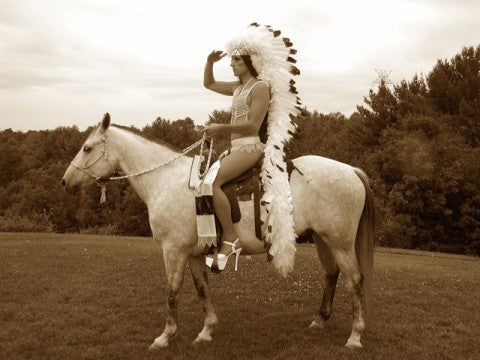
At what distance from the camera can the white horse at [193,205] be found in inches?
276

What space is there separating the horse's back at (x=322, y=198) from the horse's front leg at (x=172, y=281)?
174cm

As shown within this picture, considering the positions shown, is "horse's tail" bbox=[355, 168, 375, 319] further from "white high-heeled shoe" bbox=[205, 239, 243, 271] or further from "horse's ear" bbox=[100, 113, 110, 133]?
"horse's ear" bbox=[100, 113, 110, 133]

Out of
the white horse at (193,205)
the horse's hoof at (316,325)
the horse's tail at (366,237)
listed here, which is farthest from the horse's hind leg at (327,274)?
the horse's tail at (366,237)

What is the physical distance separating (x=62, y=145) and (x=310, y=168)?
59.0 meters

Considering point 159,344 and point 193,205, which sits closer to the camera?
point 193,205

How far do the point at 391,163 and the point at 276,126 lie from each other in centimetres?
2938

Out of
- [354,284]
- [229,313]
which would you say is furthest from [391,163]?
[354,284]

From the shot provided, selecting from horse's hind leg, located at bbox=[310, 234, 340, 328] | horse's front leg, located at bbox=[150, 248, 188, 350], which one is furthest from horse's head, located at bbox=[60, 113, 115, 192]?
horse's hind leg, located at bbox=[310, 234, 340, 328]

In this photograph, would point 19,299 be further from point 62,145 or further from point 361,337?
point 62,145

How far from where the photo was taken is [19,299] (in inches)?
405

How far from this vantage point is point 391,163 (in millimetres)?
34469

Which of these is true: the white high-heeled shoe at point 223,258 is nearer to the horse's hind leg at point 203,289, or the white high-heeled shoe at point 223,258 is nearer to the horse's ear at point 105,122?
the horse's hind leg at point 203,289

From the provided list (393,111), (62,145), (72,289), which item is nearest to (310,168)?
(72,289)

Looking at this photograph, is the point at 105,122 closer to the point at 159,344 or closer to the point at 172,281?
the point at 172,281
